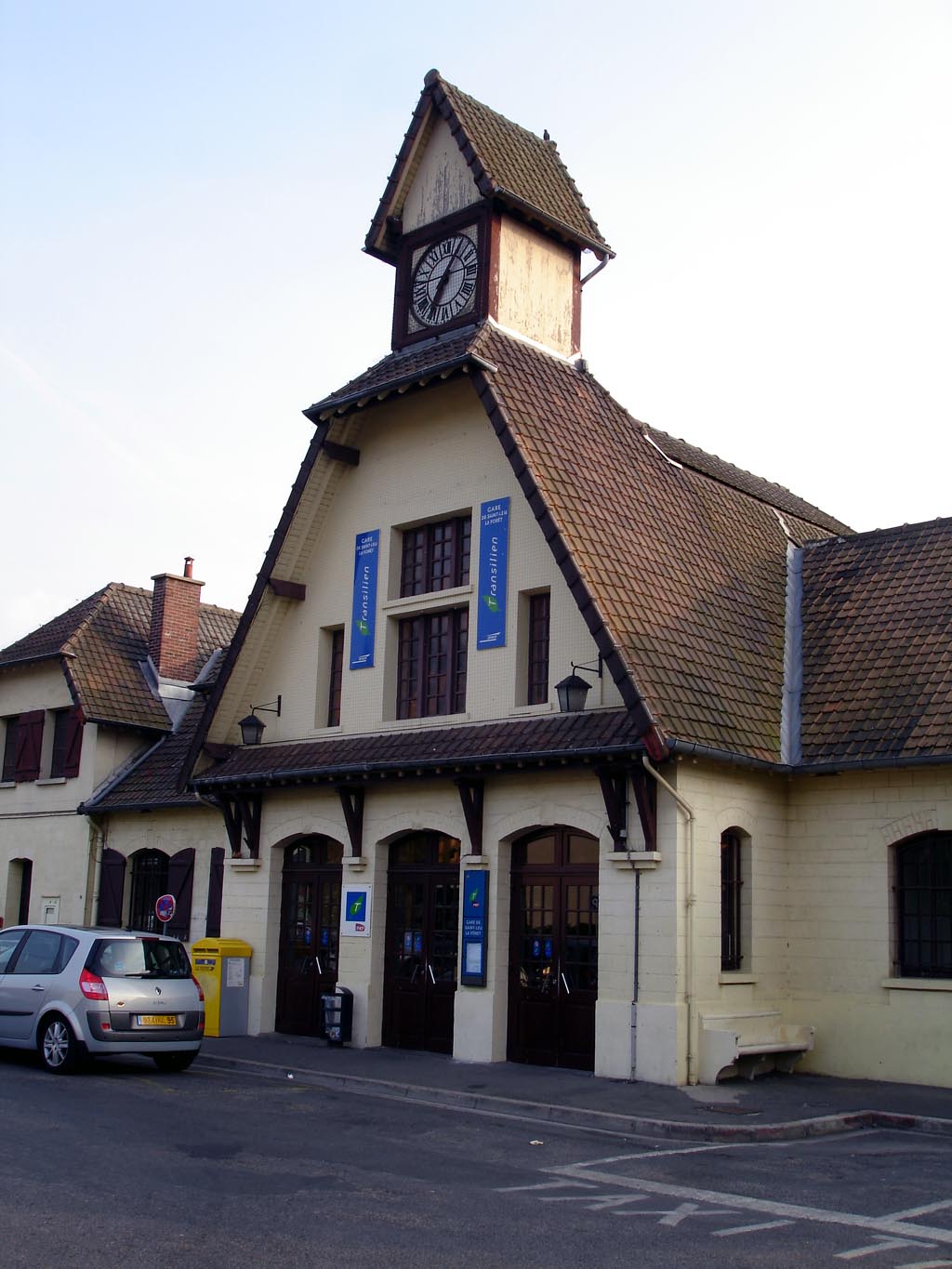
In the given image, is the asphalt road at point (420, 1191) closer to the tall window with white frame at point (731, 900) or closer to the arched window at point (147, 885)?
the tall window with white frame at point (731, 900)

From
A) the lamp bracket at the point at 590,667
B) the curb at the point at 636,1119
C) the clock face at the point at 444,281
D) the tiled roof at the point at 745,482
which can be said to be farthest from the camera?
the tiled roof at the point at 745,482

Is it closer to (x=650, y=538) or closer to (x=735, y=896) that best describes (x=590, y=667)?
(x=650, y=538)

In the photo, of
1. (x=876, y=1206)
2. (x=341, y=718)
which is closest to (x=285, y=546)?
(x=341, y=718)

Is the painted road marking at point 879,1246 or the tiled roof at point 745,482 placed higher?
the tiled roof at point 745,482

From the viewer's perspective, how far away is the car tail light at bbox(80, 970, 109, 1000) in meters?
14.1

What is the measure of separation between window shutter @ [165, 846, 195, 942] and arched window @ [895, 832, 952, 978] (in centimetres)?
1229

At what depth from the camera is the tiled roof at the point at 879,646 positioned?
15.4 m

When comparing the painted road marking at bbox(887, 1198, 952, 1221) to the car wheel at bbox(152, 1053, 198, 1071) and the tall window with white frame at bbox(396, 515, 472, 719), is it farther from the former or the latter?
the tall window with white frame at bbox(396, 515, 472, 719)

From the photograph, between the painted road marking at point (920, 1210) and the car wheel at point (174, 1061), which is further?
the car wheel at point (174, 1061)

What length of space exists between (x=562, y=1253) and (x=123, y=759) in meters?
19.8

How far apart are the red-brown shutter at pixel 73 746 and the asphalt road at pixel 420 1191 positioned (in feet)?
A: 44.1

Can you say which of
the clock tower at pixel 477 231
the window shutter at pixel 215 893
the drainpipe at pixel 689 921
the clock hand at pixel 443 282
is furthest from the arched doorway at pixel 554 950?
the clock hand at pixel 443 282

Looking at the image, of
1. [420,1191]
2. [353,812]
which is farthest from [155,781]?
[420,1191]

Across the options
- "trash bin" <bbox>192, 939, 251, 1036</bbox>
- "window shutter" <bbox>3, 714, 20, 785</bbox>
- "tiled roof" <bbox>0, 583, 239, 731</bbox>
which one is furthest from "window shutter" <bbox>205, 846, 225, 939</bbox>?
"window shutter" <bbox>3, 714, 20, 785</bbox>
